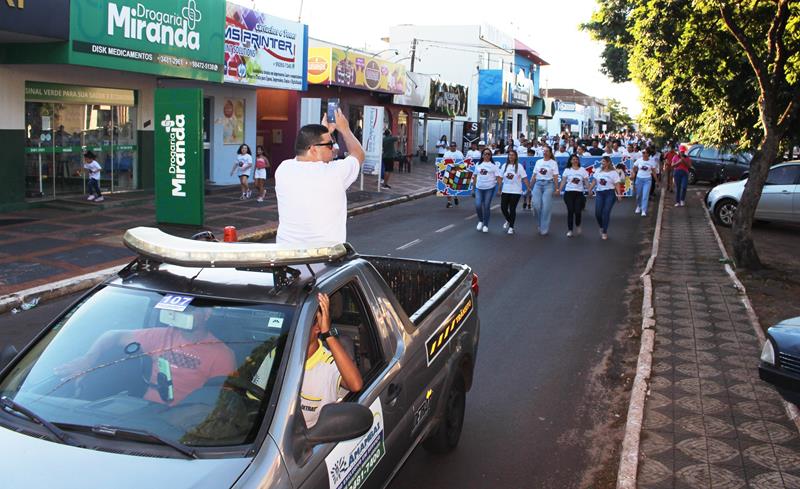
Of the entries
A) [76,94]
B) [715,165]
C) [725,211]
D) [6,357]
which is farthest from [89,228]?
[715,165]

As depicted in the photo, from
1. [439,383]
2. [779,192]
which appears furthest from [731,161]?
[439,383]

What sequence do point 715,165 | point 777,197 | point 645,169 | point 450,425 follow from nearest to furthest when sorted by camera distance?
1. point 450,425
2. point 777,197
3. point 645,169
4. point 715,165

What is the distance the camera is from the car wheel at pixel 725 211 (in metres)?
19.0

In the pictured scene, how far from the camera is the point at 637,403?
629 centimetres

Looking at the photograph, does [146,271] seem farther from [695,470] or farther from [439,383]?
[695,470]

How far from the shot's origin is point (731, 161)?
3034cm

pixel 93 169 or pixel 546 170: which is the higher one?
pixel 546 170

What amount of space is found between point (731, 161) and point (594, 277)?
68.7ft

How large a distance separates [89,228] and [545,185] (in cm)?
918

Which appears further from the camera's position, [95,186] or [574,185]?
[95,186]

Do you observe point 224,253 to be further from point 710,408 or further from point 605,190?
point 605,190

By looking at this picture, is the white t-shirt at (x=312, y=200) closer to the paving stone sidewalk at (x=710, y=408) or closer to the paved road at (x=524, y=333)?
the paved road at (x=524, y=333)

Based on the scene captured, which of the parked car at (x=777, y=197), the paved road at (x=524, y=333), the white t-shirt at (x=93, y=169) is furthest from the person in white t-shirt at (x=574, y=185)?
the white t-shirt at (x=93, y=169)

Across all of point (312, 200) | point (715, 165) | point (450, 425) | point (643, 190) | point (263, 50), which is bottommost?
point (450, 425)
